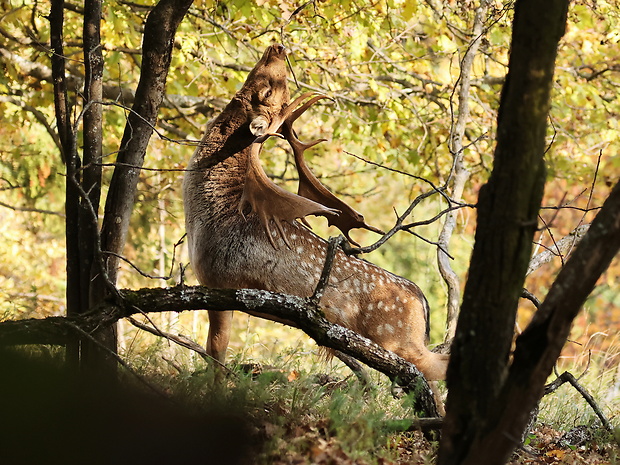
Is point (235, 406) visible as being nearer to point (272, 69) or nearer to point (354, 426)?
point (354, 426)

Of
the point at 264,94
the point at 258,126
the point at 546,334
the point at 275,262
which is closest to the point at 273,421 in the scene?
the point at 546,334

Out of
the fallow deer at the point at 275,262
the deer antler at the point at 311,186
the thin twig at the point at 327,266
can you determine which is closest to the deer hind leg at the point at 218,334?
the fallow deer at the point at 275,262

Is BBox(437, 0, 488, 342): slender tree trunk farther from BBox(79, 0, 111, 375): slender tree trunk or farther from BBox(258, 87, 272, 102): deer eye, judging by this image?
BBox(79, 0, 111, 375): slender tree trunk

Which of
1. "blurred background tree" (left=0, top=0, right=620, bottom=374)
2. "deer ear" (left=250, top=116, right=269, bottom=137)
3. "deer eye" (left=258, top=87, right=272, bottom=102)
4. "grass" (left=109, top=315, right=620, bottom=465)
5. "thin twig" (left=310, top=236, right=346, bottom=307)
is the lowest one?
"grass" (left=109, top=315, right=620, bottom=465)

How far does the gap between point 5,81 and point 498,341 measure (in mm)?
6418

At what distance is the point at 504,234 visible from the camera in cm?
286

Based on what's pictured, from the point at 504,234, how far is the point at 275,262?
10.1 feet

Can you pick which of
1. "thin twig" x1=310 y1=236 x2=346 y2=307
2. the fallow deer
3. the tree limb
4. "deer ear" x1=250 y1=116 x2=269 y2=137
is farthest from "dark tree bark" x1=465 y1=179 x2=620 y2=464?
"deer ear" x1=250 y1=116 x2=269 y2=137

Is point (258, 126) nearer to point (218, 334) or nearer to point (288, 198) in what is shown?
point (288, 198)

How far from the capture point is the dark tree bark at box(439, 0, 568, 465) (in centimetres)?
282

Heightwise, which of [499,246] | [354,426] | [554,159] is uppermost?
[554,159]

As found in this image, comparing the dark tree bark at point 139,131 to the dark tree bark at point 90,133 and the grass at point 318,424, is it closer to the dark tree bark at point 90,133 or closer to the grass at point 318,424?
the dark tree bark at point 90,133

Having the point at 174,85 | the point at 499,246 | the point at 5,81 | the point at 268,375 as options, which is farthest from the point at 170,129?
the point at 499,246

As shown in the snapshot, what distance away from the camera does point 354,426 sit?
370 cm
